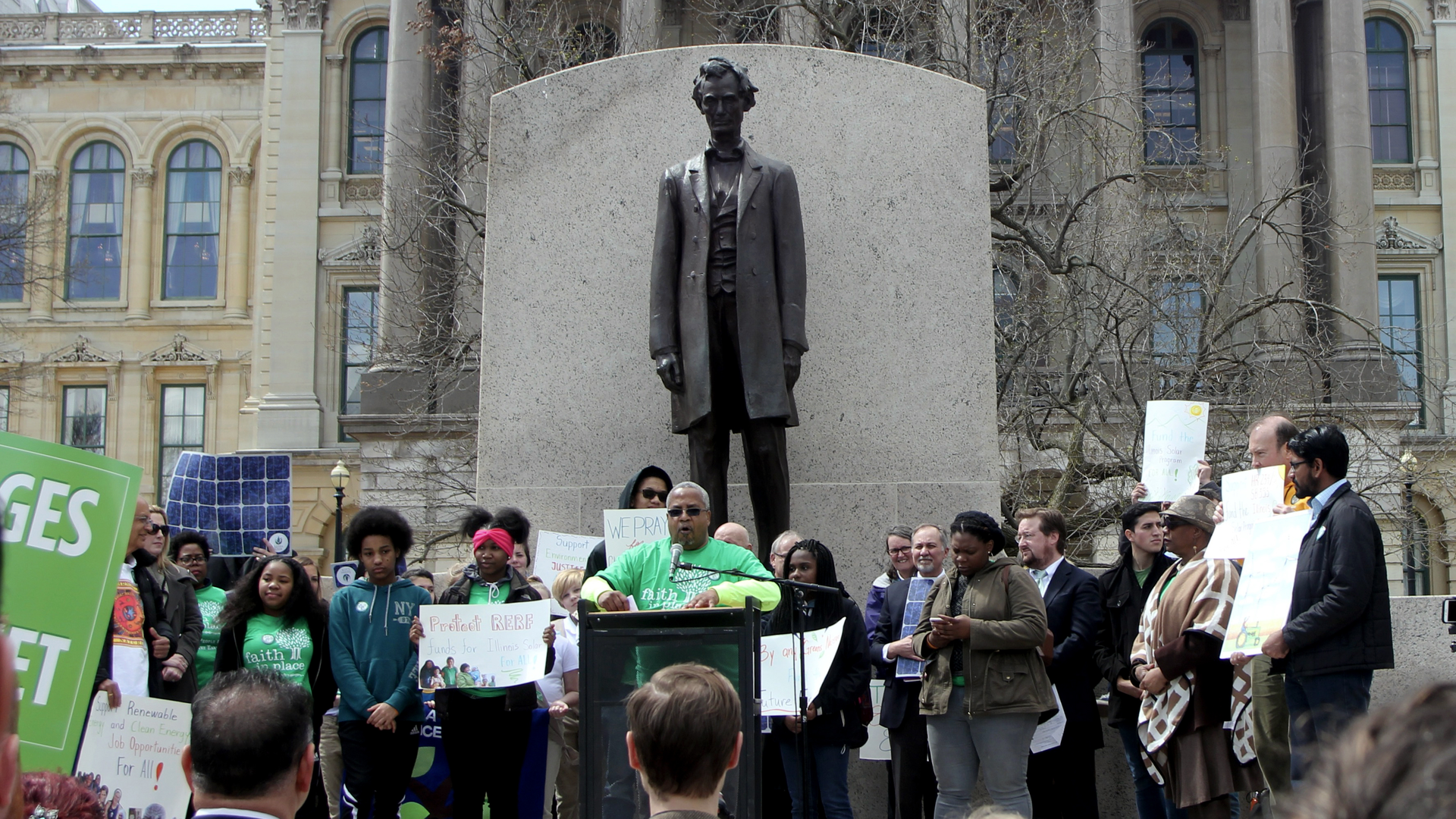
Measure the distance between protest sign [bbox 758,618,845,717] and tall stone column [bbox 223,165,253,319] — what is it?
47455 mm

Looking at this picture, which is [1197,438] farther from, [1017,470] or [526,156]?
[1017,470]

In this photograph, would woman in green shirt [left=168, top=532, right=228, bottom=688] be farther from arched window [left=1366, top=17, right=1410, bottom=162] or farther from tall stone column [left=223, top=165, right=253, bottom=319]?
arched window [left=1366, top=17, right=1410, bottom=162]

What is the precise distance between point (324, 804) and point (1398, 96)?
4598 cm

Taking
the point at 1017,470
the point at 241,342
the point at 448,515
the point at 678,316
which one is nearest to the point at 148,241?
the point at 241,342

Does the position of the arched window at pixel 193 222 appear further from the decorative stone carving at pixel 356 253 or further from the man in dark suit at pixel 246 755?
the man in dark suit at pixel 246 755

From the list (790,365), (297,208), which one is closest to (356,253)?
(297,208)

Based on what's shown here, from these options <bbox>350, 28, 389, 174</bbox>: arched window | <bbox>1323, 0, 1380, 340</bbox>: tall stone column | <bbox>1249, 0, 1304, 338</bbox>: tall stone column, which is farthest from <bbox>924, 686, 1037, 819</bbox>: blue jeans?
<bbox>350, 28, 389, 174</bbox>: arched window

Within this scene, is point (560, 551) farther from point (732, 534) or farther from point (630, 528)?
point (732, 534)

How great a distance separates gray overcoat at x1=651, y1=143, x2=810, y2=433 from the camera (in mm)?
8344

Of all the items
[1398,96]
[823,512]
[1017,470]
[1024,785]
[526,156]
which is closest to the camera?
[1024,785]

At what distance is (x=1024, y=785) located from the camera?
702cm

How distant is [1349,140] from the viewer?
133 feet

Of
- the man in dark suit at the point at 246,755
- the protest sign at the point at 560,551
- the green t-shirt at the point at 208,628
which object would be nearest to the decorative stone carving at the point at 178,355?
the green t-shirt at the point at 208,628

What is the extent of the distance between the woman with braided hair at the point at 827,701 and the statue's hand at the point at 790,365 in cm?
116
